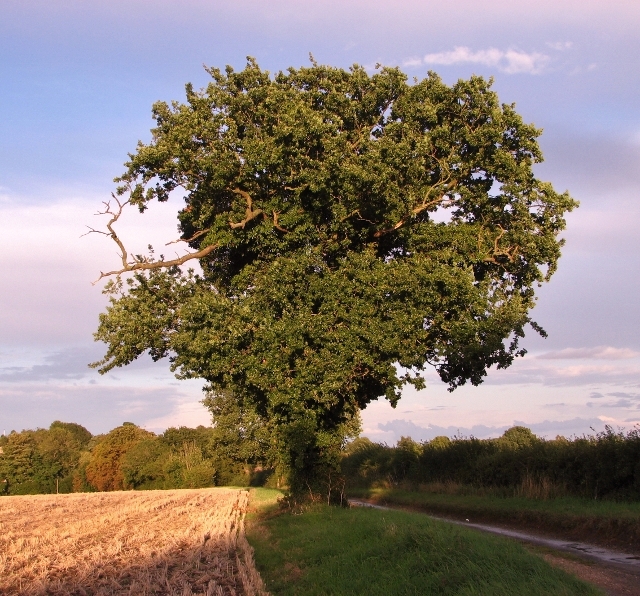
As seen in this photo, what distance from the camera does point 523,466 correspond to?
31.0 m

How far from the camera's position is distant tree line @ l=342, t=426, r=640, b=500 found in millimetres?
23688

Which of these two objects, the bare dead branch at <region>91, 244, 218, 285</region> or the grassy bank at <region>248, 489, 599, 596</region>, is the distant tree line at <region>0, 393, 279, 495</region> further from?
the grassy bank at <region>248, 489, 599, 596</region>

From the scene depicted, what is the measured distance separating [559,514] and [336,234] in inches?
496

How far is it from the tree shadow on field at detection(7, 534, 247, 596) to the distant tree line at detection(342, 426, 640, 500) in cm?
1471

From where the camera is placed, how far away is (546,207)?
23.5 meters

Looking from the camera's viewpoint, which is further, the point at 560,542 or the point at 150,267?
the point at 150,267

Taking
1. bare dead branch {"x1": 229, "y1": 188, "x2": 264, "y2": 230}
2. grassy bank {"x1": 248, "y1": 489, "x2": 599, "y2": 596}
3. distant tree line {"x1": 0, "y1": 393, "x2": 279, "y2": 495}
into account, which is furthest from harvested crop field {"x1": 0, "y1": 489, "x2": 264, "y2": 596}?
distant tree line {"x1": 0, "y1": 393, "x2": 279, "y2": 495}

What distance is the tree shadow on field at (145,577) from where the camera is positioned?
12.4 meters

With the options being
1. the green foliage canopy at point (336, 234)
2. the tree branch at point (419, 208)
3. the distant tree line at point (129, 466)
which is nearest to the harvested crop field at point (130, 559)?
the green foliage canopy at point (336, 234)

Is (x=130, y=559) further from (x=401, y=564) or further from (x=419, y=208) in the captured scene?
(x=419, y=208)

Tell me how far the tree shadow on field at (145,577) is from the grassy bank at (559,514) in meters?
10.4

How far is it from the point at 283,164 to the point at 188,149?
11.6ft

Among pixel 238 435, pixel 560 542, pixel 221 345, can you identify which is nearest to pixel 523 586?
pixel 560 542

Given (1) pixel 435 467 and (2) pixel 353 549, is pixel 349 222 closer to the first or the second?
(2) pixel 353 549
